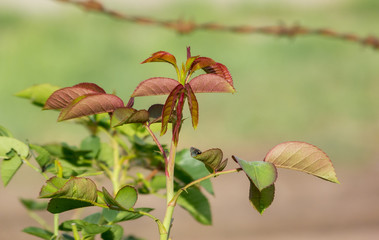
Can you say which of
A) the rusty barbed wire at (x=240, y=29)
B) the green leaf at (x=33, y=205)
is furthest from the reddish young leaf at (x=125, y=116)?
the rusty barbed wire at (x=240, y=29)

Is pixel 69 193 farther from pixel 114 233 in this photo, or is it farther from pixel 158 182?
pixel 158 182

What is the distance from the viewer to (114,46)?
17.0 ft

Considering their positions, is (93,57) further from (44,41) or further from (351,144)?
(351,144)

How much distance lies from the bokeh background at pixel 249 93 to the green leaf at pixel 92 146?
2.03 meters

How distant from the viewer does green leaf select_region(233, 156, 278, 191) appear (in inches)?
13.9

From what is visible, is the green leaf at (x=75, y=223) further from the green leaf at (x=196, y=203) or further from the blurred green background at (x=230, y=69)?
the blurred green background at (x=230, y=69)

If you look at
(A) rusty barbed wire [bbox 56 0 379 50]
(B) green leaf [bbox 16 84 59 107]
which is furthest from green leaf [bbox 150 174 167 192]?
(A) rusty barbed wire [bbox 56 0 379 50]

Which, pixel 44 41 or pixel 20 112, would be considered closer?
pixel 20 112

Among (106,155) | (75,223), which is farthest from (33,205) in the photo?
(75,223)

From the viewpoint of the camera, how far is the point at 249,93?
15.9ft

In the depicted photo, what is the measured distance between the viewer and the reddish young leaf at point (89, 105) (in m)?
0.38

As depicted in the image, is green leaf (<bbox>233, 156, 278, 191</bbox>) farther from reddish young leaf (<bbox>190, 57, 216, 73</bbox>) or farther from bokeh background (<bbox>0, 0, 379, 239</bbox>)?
bokeh background (<bbox>0, 0, 379, 239</bbox>)

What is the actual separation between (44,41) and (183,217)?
314cm

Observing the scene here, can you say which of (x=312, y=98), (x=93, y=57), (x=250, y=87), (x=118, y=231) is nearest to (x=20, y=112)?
(x=93, y=57)
